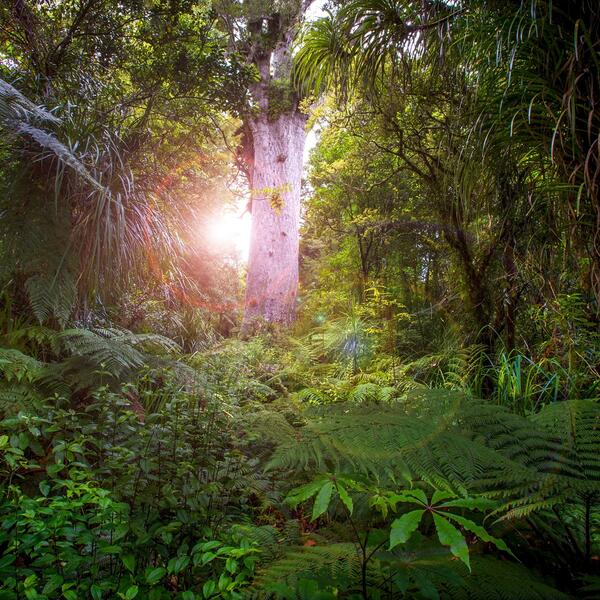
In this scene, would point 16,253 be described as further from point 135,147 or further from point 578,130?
point 578,130

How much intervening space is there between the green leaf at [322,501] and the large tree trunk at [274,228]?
17.3 feet

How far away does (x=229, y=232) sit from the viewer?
632 cm

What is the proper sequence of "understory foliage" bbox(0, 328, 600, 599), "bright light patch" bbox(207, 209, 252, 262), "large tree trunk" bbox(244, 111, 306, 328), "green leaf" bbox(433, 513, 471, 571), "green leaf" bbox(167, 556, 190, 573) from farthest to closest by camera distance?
"large tree trunk" bbox(244, 111, 306, 328) < "bright light patch" bbox(207, 209, 252, 262) < "green leaf" bbox(167, 556, 190, 573) < "understory foliage" bbox(0, 328, 600, 599) < "green leaf" bbox(433, 513, 471, 571)

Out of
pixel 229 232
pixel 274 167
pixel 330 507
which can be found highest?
pixel 274 167

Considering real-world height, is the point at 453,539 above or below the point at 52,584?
above

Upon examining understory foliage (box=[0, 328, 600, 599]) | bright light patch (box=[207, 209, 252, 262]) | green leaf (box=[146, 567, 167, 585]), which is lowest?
green leaf (box=[146, 567, 167, 585])

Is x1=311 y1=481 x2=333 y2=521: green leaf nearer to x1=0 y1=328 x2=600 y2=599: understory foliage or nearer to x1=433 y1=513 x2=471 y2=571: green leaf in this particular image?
x1=0 y1=328 x2=600 y2=599: understory foliage

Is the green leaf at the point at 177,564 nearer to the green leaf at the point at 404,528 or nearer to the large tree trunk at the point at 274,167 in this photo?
the green leaf at the point at 404,528

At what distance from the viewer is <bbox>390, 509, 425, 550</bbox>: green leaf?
70cm

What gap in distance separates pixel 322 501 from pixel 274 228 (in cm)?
578

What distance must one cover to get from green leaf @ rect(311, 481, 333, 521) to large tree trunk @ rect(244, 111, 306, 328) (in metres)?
5.26

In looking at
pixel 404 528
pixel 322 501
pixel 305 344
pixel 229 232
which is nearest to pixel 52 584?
pixel 322 501

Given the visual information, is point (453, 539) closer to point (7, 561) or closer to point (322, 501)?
point (322, 501)

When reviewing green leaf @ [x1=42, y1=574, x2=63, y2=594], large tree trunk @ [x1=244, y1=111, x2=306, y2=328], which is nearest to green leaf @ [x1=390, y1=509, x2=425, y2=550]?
green leaf @ [x1=42, y1=574, x2=63, y2=594]
